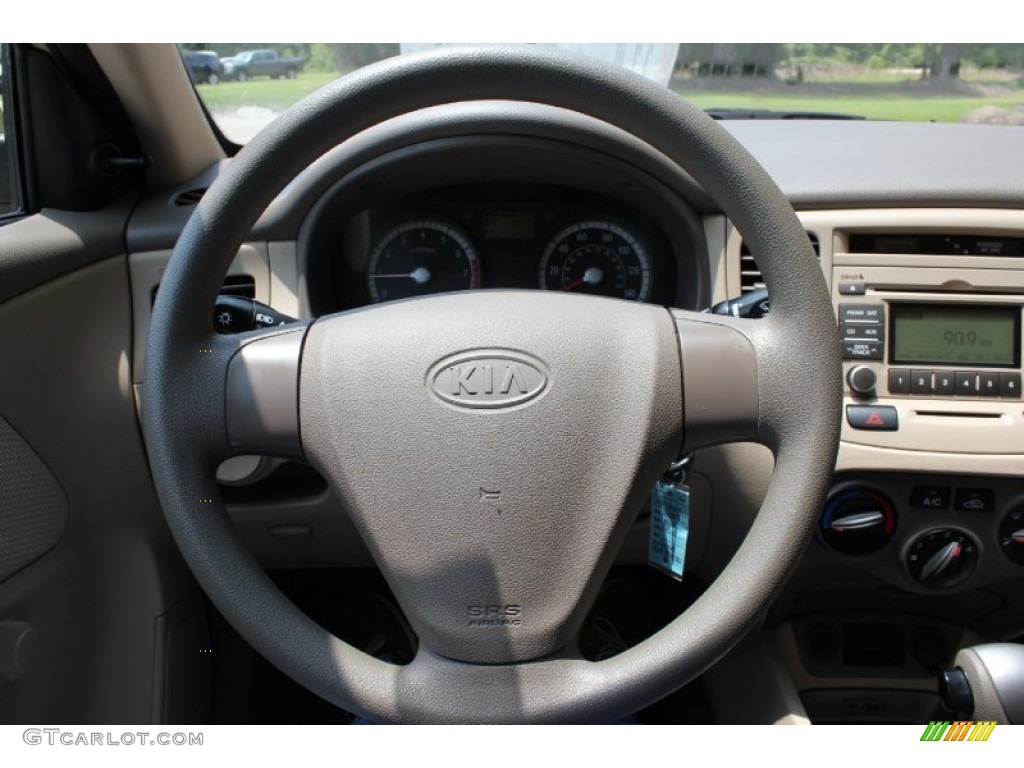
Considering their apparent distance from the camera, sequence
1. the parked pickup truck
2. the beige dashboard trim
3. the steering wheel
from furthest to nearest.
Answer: the parked pickup truck, the beige dashboard trim, the steering wheel

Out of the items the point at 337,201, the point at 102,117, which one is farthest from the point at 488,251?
the point at 102,117

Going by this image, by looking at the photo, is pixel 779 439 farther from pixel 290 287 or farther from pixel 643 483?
pixel 290 287

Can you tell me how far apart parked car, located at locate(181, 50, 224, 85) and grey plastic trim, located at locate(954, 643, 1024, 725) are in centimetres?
156

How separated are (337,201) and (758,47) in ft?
2.67

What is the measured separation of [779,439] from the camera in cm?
99

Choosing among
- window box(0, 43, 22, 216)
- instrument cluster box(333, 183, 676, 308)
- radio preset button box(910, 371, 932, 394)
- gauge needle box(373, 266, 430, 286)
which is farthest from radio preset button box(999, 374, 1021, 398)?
window box(0, 43, 22, 216)

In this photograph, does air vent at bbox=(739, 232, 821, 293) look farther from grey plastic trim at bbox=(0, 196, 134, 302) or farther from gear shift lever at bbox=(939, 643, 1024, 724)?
grey plastic trim at bbox=(0, 196, 134, 302)

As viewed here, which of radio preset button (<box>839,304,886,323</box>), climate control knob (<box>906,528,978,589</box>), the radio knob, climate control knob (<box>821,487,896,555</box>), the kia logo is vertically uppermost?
the kia logo

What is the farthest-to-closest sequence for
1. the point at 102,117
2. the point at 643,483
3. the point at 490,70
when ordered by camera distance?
the point at 102,117 → the point at 643,483 → the point at 490,70

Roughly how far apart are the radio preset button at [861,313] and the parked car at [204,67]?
1195 mm

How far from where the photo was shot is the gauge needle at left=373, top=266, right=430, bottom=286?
1.67m

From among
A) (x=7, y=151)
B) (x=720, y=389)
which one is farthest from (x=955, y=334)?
(x=7, y=151)

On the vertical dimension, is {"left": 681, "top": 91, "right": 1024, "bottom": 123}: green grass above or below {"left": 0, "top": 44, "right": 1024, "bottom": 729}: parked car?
above

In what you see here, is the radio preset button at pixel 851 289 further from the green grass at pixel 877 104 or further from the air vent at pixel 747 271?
the green grass at pixel 877 104
